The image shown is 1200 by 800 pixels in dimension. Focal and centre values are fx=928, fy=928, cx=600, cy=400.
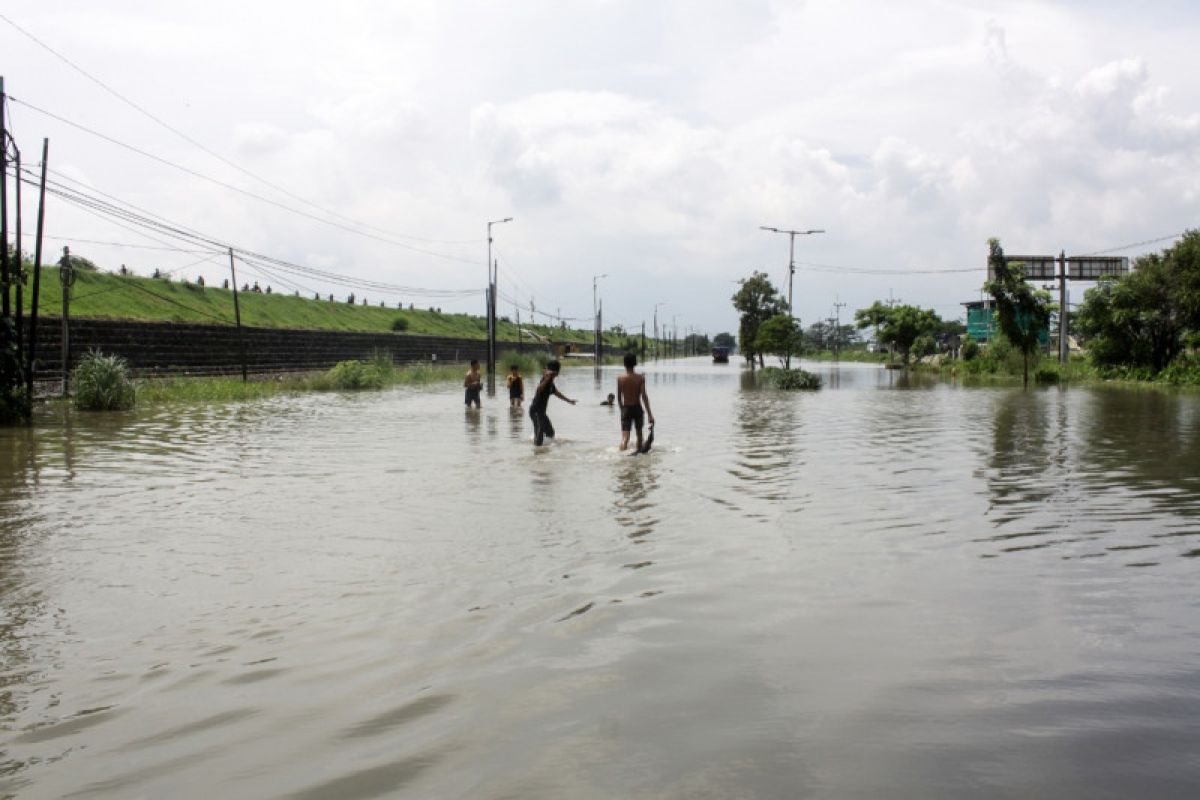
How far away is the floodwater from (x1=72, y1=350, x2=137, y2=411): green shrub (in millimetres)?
12538

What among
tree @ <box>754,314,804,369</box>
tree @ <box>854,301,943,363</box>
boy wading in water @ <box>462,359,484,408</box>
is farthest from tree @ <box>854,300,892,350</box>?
boy wading in water @ <box>462,359,484,408</box>

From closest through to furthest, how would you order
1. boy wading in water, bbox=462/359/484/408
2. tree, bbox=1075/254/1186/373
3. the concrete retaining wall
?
boy wading in water, bbox=462/359/484/408, the concrete retaining wall, tree, bbox=1075/254/1186/373

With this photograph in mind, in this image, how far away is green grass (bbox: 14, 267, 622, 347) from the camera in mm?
45125

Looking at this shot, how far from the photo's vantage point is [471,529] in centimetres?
897

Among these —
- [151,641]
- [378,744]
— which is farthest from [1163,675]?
[151,641]

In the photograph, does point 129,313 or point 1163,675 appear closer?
point 1163,675

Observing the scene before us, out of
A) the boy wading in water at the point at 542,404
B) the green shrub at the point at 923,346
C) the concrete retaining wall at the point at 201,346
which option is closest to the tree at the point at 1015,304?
the boy wading in water at the point at 542,404

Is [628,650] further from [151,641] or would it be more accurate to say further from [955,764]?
[151,641]

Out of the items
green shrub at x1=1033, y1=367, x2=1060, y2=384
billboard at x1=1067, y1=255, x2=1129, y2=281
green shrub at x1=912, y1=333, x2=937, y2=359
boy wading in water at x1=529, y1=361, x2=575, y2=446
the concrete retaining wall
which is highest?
billboard at x1=1067, y1=255, x2=1129, y2=281

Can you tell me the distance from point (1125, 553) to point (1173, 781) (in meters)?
4.69

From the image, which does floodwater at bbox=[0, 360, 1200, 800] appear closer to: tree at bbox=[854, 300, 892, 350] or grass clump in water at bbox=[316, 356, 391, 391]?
grass clump in water at bbox=[316, 356, 391, 391]

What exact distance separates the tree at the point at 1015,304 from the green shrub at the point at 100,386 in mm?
36916

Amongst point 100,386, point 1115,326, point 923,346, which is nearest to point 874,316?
point 923,346

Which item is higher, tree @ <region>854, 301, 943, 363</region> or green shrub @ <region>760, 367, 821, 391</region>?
tree @ <region>854, 301, 943, 363</region>
